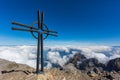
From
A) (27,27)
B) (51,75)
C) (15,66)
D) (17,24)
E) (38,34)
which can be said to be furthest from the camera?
(15,66)

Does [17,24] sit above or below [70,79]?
above

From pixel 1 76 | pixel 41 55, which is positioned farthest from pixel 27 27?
pixel 1 76

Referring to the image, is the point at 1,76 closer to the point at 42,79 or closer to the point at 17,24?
the point at 42,79

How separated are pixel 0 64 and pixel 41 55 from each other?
6.47m

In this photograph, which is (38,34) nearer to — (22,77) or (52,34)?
(52,34)

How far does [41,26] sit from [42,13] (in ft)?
4.08

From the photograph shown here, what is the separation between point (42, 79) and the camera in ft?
46.4

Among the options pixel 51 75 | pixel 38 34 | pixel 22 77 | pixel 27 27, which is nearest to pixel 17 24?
pixel 27 27

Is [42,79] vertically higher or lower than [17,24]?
lower

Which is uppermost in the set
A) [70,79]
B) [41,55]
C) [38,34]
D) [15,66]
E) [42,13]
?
[42,13]

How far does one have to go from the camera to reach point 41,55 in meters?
14.8

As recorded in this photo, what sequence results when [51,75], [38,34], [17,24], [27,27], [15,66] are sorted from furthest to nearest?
1. [15,66]
2. [51,75]
3. [38,34]
4. [27,27]
5. [17,24]

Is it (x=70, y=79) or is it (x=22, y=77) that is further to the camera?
(x=70, y=79)

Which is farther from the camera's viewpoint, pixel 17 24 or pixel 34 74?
pixel 34 74
